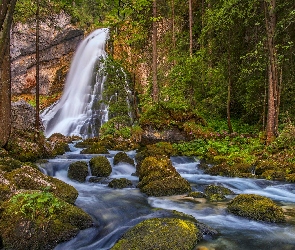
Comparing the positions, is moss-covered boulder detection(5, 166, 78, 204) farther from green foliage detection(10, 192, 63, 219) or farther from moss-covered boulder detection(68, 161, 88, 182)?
moss-covered boulder detection(68, 161, 88, 182)

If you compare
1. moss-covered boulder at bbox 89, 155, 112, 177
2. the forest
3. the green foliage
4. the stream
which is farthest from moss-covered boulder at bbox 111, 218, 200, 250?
moss-covered boulder at bbox 89, 155, 112, 177

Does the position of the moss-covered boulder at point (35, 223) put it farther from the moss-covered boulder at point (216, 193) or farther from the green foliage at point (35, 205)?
the moss-covered boulder at point (216, 193)

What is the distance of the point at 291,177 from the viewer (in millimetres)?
9688

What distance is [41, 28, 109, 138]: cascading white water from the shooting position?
25.7 meters

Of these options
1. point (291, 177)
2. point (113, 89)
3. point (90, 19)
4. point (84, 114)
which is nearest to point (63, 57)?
point (90, 19)

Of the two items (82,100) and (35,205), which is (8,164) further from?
(82,100)

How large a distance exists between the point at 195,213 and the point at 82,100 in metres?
24.1

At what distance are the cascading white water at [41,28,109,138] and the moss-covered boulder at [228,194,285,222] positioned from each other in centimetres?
1744

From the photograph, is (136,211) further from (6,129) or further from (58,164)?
(6,129)

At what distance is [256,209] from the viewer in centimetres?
625

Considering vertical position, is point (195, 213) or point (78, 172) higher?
point (78, 172)

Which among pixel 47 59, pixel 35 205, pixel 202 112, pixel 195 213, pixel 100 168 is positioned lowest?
pixel 195 213

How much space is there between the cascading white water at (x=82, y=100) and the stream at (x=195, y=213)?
15169mm

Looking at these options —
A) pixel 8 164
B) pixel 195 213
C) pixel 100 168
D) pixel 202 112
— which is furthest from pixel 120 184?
pixel 202 112
